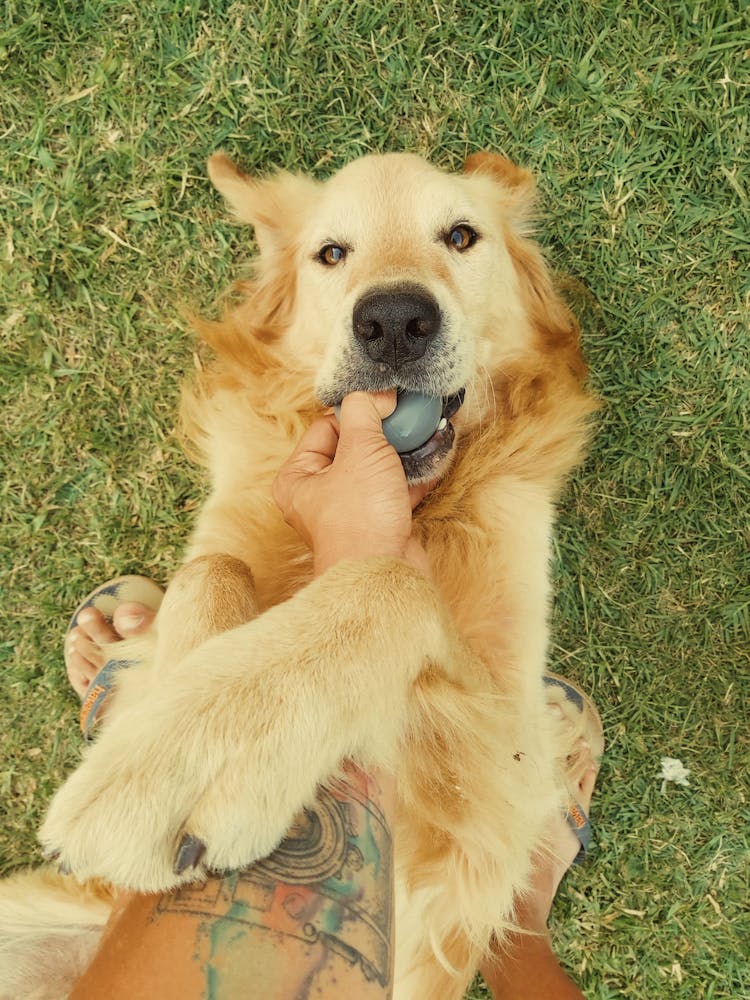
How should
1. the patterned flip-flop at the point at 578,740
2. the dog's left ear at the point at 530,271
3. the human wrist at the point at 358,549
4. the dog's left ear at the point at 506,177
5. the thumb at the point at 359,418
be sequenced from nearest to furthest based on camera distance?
1. the human wrist at the point at 358,549
2. the thumb at the point at 359,418
3. the dog's left ear at the point at 530,271
4. the dog's left ear at the point at 506,177
5. the patterned flip-flop at the point at 578,740

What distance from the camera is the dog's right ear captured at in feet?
9.67

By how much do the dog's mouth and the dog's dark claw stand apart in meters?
1.20

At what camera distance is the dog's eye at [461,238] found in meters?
2.54

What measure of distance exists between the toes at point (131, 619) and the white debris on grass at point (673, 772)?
2.40 metres

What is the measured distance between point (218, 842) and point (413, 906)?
99 centimetres

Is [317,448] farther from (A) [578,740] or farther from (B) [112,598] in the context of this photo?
(A) [578,740]

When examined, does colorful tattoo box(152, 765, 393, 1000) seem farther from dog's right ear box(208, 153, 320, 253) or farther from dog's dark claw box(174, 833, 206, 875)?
dog's right ear box(208, 153, 320, 253)

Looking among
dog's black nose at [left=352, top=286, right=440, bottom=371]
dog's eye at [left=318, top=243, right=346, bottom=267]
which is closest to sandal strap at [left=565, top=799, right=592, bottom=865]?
dog's black nose at [left=352, top=286, right=440, bottom=371]

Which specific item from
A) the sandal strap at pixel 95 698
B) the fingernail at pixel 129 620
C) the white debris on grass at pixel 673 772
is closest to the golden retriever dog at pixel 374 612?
the sandal strap at pixel 95 698

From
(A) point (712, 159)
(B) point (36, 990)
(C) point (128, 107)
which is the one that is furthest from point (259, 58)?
(B) point (36, 990)

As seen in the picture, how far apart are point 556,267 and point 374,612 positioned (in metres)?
2.29

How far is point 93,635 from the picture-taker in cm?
319

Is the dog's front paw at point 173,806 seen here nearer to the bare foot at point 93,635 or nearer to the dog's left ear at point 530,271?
the bare foot at point 93,635

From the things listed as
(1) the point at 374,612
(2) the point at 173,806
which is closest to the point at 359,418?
(1) the point at 374,612
